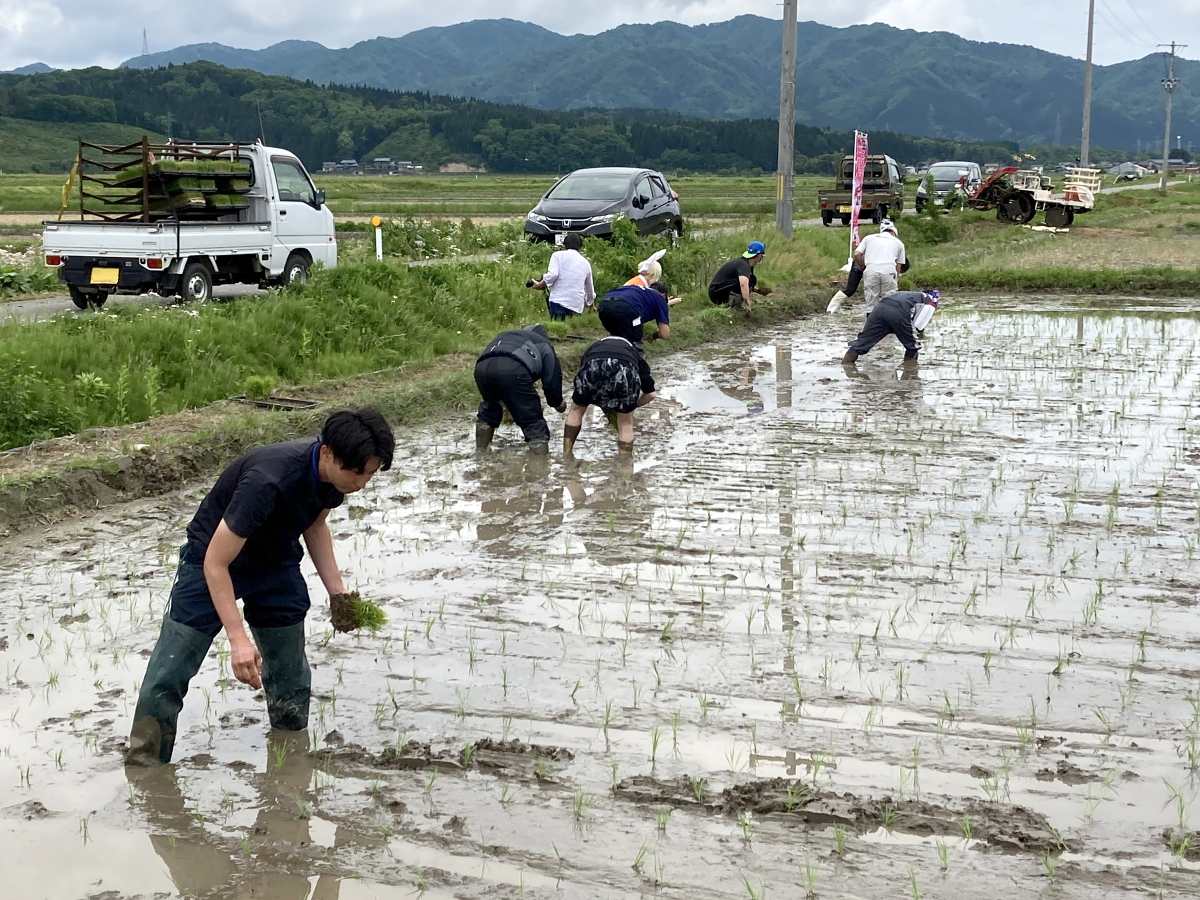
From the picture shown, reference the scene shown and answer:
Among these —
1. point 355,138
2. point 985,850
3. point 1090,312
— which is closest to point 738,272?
point 1090,312

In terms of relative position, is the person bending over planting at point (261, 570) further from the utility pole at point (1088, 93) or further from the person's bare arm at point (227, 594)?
the utility pole at point (1088, 93)

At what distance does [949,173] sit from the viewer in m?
42.9

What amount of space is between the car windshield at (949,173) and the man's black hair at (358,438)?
40582mm

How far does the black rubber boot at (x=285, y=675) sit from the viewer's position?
457cm

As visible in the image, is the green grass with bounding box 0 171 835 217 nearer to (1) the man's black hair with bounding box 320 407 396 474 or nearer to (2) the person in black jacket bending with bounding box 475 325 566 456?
(2) the person in black jacket bending with bounding box 475 325 566 456

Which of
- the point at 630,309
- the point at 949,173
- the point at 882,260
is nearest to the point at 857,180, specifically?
the point at 882,260

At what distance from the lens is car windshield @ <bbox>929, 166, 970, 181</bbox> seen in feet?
139

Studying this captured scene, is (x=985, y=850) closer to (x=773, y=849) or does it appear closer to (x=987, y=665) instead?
(x=773, y=849)

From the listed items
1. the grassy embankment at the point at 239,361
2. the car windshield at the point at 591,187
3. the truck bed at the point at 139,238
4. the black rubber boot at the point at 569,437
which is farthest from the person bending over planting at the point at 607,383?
the car windshield at the point at 591,187

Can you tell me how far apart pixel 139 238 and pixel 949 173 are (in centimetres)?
3434

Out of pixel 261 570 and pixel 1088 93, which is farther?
pixel 1088 93

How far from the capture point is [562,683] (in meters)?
5.07

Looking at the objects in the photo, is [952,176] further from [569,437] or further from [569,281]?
[569,437]

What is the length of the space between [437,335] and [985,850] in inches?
375
